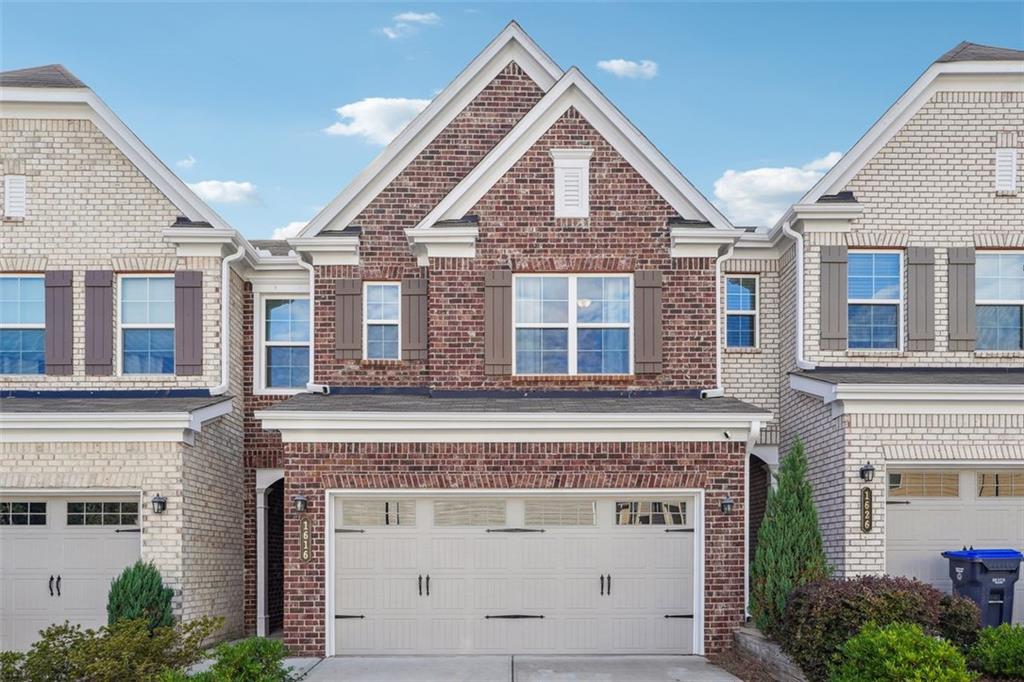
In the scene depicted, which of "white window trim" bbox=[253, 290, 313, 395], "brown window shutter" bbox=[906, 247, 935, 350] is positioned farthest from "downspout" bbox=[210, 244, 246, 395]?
"brown window shutter" bbox=[906, 247, 935, 350]

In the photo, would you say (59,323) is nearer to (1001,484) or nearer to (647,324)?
(647,324)

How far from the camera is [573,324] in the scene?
14.3 m

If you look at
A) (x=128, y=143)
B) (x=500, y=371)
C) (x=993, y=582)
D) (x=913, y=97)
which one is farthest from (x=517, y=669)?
(x=913, y=97)

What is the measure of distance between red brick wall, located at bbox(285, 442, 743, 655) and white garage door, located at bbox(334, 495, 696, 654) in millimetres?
319

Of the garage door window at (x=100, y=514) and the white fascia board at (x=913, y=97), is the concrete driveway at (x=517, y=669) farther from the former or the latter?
the white fascia board at (x=913, y=97)

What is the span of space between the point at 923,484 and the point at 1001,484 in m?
1.06

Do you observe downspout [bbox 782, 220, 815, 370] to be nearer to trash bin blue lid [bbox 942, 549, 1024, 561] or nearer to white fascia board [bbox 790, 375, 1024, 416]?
white fascia board [bbox 790, 375, 1024, 416]

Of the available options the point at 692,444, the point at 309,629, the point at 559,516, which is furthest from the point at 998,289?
the point at 309,629

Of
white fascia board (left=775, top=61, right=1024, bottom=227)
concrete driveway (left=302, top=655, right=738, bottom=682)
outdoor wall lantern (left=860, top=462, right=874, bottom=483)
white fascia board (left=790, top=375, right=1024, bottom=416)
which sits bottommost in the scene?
concrete driveway (left=302, top=655, right=738, bottom=682)

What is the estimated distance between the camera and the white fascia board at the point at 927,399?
12.5m

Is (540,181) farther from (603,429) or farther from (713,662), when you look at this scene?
(713,662)

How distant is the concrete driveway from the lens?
37.8ft

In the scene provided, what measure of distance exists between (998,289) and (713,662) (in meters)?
6.90

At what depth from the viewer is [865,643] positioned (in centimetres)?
972
